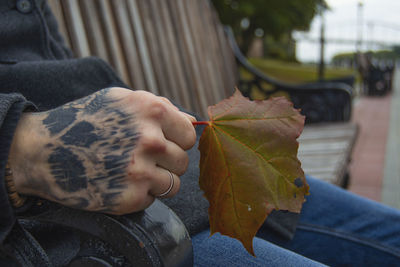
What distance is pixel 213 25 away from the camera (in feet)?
8.33

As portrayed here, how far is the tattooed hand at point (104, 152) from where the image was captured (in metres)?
0.54

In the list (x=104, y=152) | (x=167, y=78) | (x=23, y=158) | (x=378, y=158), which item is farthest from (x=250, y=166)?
(x=378, y=158)

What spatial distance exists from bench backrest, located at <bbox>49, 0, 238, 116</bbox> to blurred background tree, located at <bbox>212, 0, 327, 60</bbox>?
12.0 metres

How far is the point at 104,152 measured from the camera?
55 centimetres

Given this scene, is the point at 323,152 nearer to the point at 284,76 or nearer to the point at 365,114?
the point at 365,114

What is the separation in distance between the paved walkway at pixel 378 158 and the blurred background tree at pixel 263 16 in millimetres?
8163

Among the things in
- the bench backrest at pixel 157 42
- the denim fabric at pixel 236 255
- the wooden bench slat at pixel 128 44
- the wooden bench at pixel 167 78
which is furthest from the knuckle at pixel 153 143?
the wooden bench slat at pixel 128 44

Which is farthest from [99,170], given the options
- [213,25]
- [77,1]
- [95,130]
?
[213,25]

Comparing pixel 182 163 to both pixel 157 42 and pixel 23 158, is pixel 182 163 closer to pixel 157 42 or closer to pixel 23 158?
pixel 23 158

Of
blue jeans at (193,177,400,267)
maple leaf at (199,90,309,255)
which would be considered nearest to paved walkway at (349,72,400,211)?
blue jeans at (193,177,400,267)

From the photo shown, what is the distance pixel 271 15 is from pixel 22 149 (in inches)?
651

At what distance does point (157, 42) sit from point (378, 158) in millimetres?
3238

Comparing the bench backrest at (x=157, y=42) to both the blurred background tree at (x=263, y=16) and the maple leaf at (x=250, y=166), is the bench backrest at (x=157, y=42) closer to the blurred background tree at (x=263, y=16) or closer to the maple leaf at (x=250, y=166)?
the maple leaf at (x=250, y=166)

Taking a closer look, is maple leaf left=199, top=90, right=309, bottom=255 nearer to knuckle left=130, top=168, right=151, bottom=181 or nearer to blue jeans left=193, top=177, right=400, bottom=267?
knuckle left=130, top=168, right=151, bottom=181
